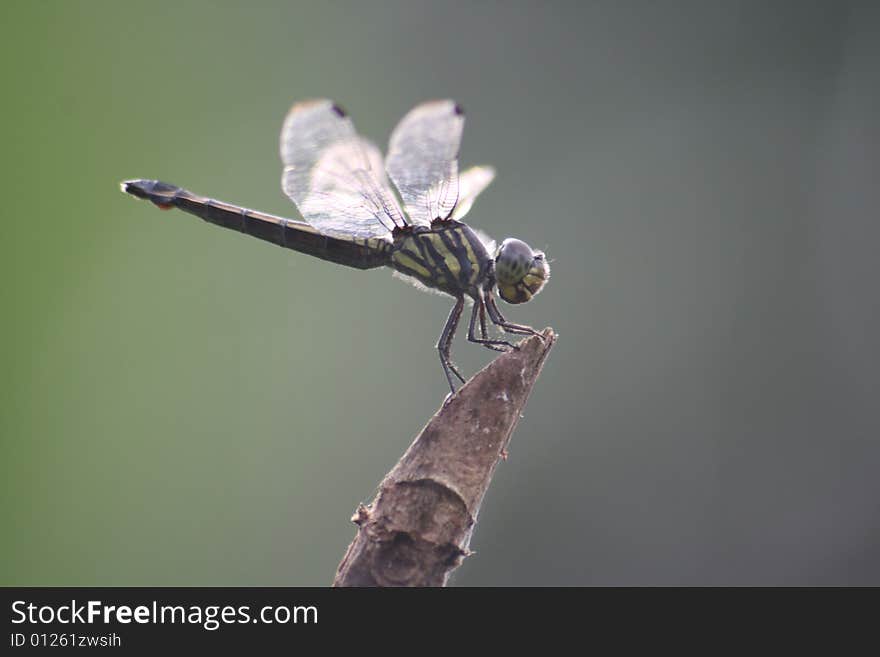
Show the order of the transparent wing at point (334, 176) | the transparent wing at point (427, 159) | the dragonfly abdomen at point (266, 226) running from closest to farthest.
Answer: the transparent wing at point (427, 159)
the transparent wing at point (334, 176)
the dragonfly abdomen at point (266, 226)

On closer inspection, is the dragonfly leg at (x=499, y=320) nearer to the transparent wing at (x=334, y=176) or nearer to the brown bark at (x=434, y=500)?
the transparent wing at (x=334, y=176)

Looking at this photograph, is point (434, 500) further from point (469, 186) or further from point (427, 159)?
point (469, 186)

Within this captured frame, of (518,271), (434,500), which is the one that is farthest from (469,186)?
(434,500)

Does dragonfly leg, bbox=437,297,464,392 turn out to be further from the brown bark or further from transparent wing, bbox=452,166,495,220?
the brown bark

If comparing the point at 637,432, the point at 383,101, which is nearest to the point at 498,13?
the point at 383,101

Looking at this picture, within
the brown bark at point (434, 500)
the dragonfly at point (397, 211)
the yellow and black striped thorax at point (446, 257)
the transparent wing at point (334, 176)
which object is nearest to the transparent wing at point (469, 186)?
the dragonfly at point (397, 211)

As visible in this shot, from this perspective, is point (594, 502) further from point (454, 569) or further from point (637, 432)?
point (454, 569)
